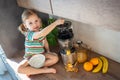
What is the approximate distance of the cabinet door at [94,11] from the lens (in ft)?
2.08

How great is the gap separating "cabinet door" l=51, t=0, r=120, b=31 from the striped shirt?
1.28 feet

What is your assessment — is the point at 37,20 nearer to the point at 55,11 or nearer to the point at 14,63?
the point at 55,11

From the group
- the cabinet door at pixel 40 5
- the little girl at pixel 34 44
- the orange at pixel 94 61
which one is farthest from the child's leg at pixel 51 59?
the cabinet door at pixel 40 5

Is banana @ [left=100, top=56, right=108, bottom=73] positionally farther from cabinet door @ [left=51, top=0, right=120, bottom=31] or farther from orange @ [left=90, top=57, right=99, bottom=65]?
cabinet door @ [left=51, top=0, right=120, bottom=31]

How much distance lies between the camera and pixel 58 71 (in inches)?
46.8

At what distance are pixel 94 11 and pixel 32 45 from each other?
637mm

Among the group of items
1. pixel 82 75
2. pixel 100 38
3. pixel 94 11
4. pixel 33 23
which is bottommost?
pixel 82 75

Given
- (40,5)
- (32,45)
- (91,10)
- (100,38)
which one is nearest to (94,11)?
(91,10)

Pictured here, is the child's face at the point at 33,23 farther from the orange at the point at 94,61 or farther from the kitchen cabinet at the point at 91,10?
the orange at the point at 94,61

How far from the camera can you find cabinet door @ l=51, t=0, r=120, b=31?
0.64 metres

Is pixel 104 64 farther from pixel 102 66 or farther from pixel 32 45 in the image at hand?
pixel 32 45

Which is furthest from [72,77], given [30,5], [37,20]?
[30,5]

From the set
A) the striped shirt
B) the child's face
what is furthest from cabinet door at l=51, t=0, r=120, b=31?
the striped shirt

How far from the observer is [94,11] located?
0.70m
